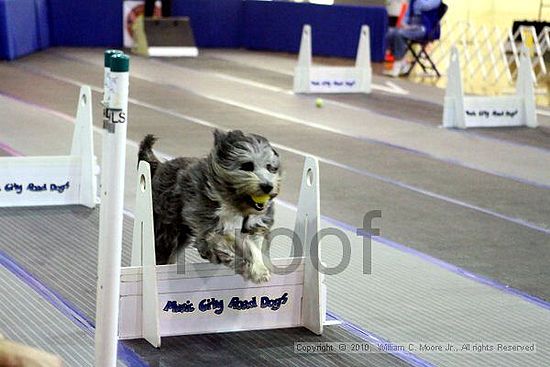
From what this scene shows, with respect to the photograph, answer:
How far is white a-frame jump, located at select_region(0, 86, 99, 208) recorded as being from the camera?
232 inches

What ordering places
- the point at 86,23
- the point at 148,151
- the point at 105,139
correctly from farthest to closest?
the point at 86,23
the point at 148,151
the point at 105,139

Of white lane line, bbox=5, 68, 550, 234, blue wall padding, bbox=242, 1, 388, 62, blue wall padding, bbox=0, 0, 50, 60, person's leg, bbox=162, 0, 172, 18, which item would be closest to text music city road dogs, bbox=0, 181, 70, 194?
white lane line, bbox=5, 68, 550, 234

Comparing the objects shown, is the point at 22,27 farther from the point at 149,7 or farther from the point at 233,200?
the point at 233,200

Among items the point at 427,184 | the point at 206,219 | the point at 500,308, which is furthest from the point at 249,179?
the point at 427,184

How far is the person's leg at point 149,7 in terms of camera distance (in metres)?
17.1

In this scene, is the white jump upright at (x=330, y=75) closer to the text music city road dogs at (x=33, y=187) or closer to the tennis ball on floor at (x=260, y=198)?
the text music city road dogs at (x=33, y=187)

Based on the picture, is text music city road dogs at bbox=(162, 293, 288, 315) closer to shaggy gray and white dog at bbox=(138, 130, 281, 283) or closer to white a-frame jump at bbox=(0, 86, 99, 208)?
shaggy gray and white dog at bbox=(138, 130, 281, 283)

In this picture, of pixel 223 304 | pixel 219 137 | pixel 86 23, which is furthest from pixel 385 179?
pixel 86 23

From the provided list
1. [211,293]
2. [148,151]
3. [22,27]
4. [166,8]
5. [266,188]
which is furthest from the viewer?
[166,8]

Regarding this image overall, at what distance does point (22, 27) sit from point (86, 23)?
7.15 ft

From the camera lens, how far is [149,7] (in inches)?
675

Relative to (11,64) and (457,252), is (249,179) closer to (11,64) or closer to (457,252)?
(457,252)

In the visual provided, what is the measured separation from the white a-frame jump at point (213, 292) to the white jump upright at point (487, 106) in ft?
20.4

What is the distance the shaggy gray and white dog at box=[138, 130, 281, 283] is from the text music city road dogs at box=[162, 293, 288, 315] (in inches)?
6.0
